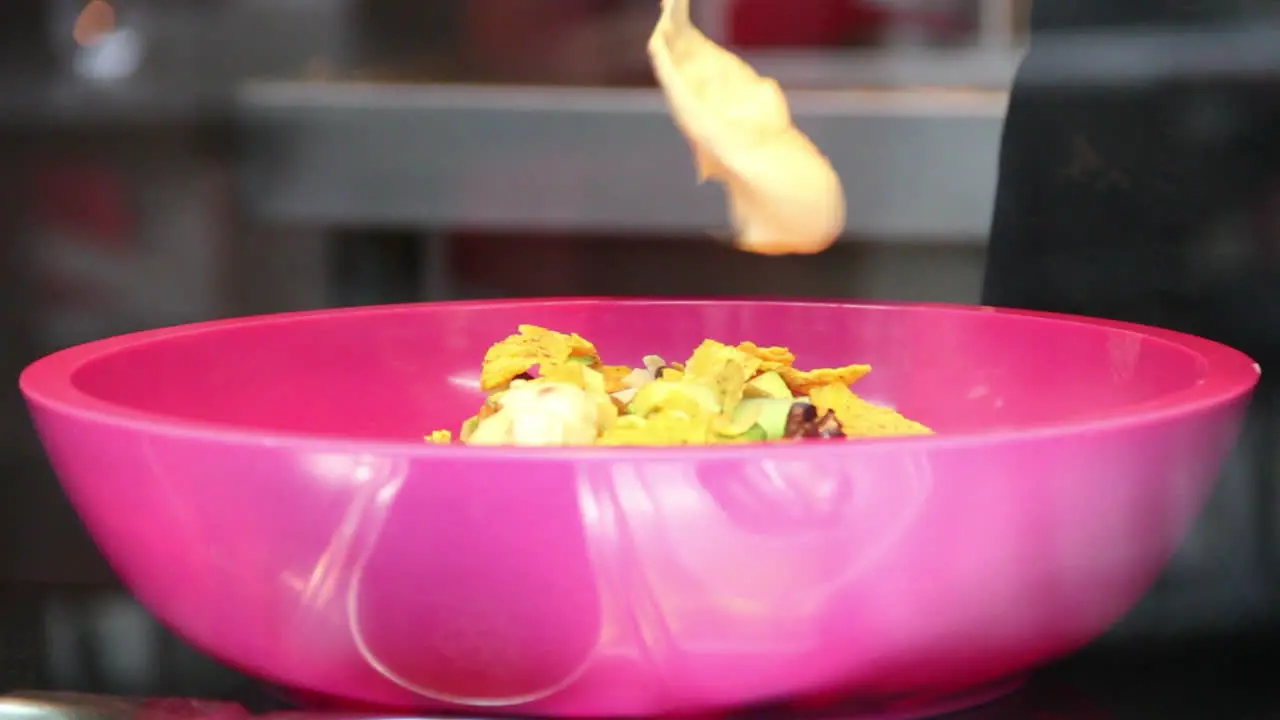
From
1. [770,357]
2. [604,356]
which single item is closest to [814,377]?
[770,357]

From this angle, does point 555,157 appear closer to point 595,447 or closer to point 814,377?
point 814,377

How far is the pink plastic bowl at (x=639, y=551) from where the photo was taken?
350 millimetres

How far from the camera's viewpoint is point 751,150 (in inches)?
20.9

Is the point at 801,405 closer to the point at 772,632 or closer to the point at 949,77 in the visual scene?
the point at 772,632

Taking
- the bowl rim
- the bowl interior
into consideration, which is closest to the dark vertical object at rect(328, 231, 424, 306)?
the bowl interior

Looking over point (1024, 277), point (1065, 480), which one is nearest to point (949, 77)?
point (1024, 277)

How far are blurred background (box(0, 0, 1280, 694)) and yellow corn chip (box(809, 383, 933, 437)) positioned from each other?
0.55ft

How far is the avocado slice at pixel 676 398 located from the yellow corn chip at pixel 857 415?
52 mm

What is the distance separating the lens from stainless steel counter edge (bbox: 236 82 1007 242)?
27.1 inches

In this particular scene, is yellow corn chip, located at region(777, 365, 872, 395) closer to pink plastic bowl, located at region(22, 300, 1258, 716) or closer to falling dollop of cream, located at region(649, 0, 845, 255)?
falling dollop of cream, located at region(649, 0, 845, 255)

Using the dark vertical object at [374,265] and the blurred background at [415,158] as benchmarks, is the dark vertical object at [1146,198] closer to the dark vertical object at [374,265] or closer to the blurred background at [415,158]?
the blurred background at [415,158]

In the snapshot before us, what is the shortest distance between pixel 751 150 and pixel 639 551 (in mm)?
222

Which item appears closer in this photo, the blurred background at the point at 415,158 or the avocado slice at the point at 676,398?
the avocado slice at the point at 676,398

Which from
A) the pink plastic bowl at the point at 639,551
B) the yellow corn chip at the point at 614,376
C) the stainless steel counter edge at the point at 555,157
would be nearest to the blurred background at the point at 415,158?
the stainless steel counter edge at the point at 555,157
